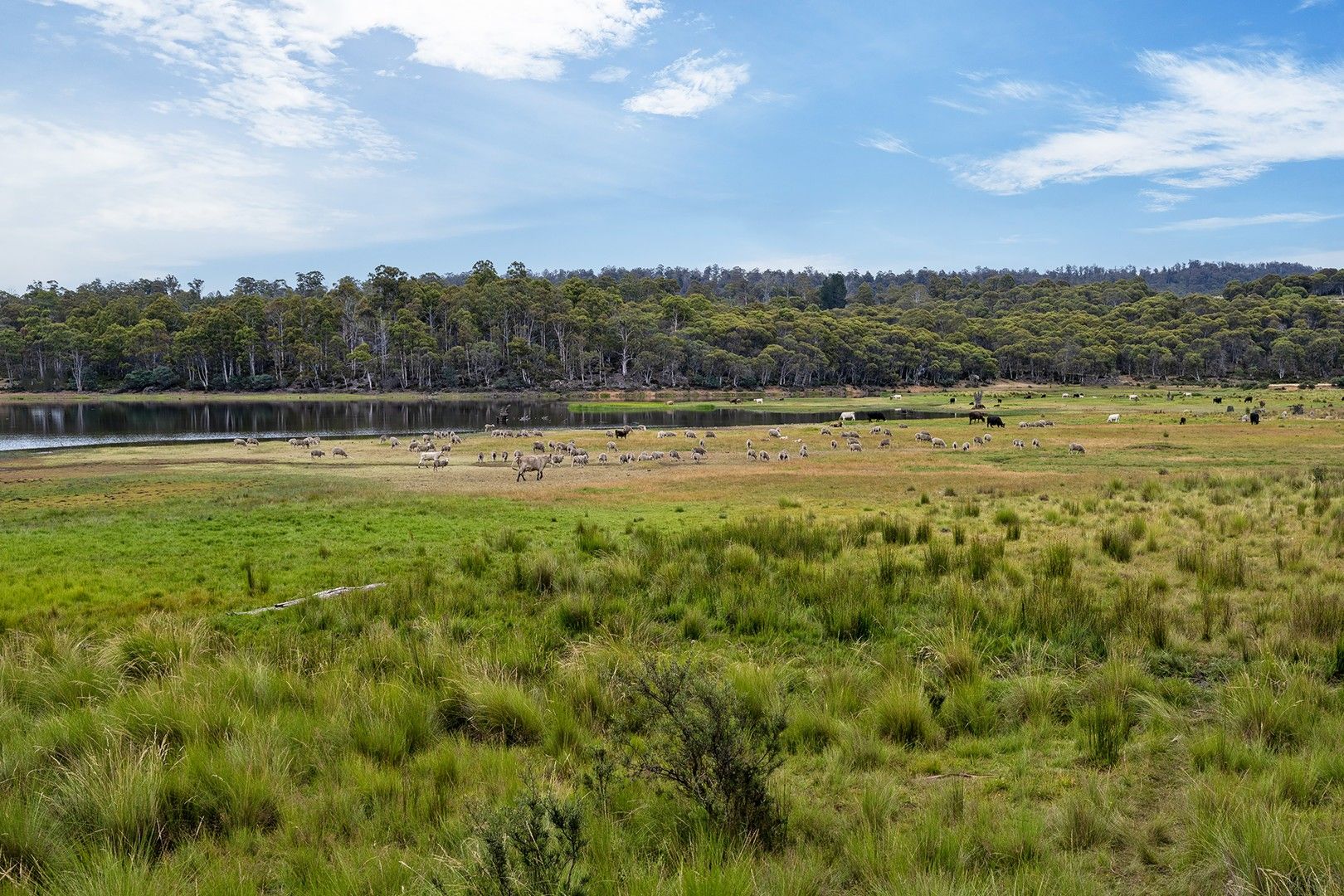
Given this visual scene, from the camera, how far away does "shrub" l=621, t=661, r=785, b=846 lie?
14.4 feet

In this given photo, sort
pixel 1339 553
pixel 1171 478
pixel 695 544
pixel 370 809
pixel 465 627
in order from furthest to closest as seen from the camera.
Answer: pixel 1171 478 < pixel 695 544 < pixel 1339 553 < pixel 465 627 < pixel 370 809

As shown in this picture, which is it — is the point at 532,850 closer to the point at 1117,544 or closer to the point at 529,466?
the point at 1117,544

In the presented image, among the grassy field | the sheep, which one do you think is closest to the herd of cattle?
the sheep

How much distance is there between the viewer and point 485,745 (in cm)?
557

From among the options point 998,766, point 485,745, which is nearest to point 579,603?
point 485,745

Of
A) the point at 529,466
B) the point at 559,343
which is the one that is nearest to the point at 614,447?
the point at 529,466

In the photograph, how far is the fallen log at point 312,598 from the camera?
950 centimetres

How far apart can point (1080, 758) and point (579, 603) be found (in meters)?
5.42

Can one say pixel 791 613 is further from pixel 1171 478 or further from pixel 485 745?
pixel 1171 478

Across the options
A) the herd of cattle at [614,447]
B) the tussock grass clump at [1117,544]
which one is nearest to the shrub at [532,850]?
the tussock grass clump at [1117,544]

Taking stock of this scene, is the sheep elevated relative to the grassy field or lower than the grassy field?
elevated

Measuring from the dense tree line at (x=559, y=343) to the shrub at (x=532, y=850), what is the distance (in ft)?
357

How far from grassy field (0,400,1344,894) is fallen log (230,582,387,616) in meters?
0.19

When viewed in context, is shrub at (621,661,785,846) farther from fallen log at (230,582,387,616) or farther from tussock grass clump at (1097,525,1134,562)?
tussock grass clump at (1097,525,1134,562)
